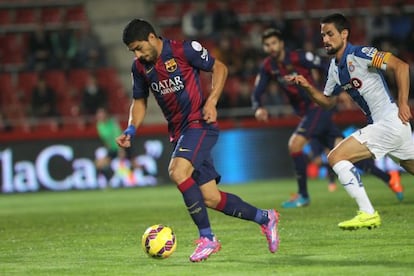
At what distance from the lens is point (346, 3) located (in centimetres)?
2620

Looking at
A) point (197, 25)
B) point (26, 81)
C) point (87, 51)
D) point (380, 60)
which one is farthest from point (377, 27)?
point (380, 60)

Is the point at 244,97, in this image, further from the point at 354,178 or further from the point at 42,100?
the point at 354,178

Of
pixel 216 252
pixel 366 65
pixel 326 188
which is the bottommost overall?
pixel 326 188

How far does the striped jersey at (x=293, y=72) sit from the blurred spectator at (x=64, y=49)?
1082cm

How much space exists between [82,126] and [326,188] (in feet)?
23.6

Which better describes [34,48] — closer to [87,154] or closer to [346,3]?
[87,154]

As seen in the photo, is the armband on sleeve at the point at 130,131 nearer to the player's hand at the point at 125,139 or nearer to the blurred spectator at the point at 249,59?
the player's hand at the point at 125,139

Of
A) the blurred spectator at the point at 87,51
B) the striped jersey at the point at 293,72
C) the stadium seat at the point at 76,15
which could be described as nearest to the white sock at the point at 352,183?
the striped jersey at the point at 293,72

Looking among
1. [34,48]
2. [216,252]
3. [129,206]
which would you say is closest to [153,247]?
[216,252]

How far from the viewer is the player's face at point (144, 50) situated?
8.13m

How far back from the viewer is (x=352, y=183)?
903cm

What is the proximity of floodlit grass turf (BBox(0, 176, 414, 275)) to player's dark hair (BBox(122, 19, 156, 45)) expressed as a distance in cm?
195

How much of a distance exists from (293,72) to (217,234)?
382 cm

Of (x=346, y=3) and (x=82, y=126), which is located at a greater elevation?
(x=346, y=3)
